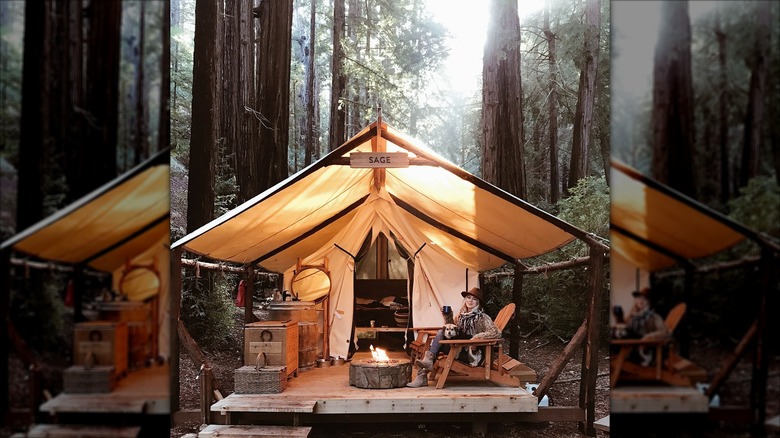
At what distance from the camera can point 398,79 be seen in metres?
20.8

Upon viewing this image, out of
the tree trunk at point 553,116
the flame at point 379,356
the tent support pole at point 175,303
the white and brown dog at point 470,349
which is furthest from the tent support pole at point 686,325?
the tree trunk at point 553,116

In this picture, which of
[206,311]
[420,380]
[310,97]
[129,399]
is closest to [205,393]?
[420,380]

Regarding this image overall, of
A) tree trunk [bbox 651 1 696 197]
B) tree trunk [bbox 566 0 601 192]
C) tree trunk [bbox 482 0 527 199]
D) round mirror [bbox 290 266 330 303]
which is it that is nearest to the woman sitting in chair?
round mirror [bbox 290 266 330 303]

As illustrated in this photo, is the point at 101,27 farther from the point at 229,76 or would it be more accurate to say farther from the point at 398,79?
the point at 398,79

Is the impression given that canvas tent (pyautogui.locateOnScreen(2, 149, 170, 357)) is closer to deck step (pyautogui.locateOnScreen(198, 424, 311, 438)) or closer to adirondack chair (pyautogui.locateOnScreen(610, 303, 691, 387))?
adirondack chair (pyautogui.locateOnScreen(610, 303, 691, 387))

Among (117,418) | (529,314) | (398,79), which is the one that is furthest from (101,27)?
(398,79)

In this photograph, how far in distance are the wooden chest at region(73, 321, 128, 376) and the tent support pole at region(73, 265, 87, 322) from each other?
2 cm

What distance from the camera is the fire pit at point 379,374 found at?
7.55 meters

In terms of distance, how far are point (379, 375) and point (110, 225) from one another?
6.48 meters

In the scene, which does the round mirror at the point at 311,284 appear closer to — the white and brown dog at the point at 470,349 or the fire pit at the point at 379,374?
the fire pit at the point at 379,374

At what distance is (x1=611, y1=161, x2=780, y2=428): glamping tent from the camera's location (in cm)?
137

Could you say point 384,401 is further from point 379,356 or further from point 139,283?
point 139,283

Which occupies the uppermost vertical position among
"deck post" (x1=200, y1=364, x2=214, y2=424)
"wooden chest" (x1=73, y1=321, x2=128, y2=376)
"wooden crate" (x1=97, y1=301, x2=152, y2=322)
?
"wooden crate" (x1=97, y1=301, x2=152, y2=322)

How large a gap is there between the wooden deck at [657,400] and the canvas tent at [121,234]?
3.31 ft
